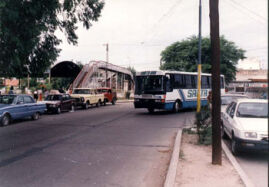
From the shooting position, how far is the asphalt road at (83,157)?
5.49m

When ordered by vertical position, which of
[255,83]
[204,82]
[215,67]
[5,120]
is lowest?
[5,120]

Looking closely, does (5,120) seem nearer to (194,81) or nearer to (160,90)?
(160,90)

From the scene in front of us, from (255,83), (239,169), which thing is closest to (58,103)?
(239,169)

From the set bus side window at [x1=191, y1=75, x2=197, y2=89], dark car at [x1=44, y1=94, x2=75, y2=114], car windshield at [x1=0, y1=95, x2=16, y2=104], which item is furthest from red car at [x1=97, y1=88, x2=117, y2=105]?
car windshield at [x1=0, y1=95, x2=16, y2=104]

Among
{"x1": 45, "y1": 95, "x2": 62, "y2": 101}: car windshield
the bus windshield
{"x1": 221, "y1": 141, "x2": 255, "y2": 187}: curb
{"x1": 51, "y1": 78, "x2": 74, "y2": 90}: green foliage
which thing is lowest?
{"x1": 221, "y1": 141, "x2": 255, "y2": 187}: curb

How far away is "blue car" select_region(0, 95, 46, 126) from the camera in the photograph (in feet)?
42.4

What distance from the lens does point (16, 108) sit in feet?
44.9

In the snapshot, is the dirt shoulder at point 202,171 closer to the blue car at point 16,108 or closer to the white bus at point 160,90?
the blue car at point 16,108

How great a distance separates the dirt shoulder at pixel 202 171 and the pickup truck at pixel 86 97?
1664 cm

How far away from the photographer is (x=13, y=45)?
11977 millimetres

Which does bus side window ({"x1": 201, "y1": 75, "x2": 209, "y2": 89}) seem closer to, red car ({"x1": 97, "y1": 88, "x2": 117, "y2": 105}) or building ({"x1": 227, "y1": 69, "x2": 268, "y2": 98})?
red car ({"x1": 97, "y1": 88, "x2": 117, "y2": 105})

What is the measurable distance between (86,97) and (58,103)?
15.7 feet

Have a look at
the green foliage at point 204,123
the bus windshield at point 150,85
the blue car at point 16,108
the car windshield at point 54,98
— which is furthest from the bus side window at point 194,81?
the green foliage at point 204,123

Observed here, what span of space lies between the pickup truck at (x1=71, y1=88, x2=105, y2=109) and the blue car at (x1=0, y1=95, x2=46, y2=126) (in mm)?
7668
